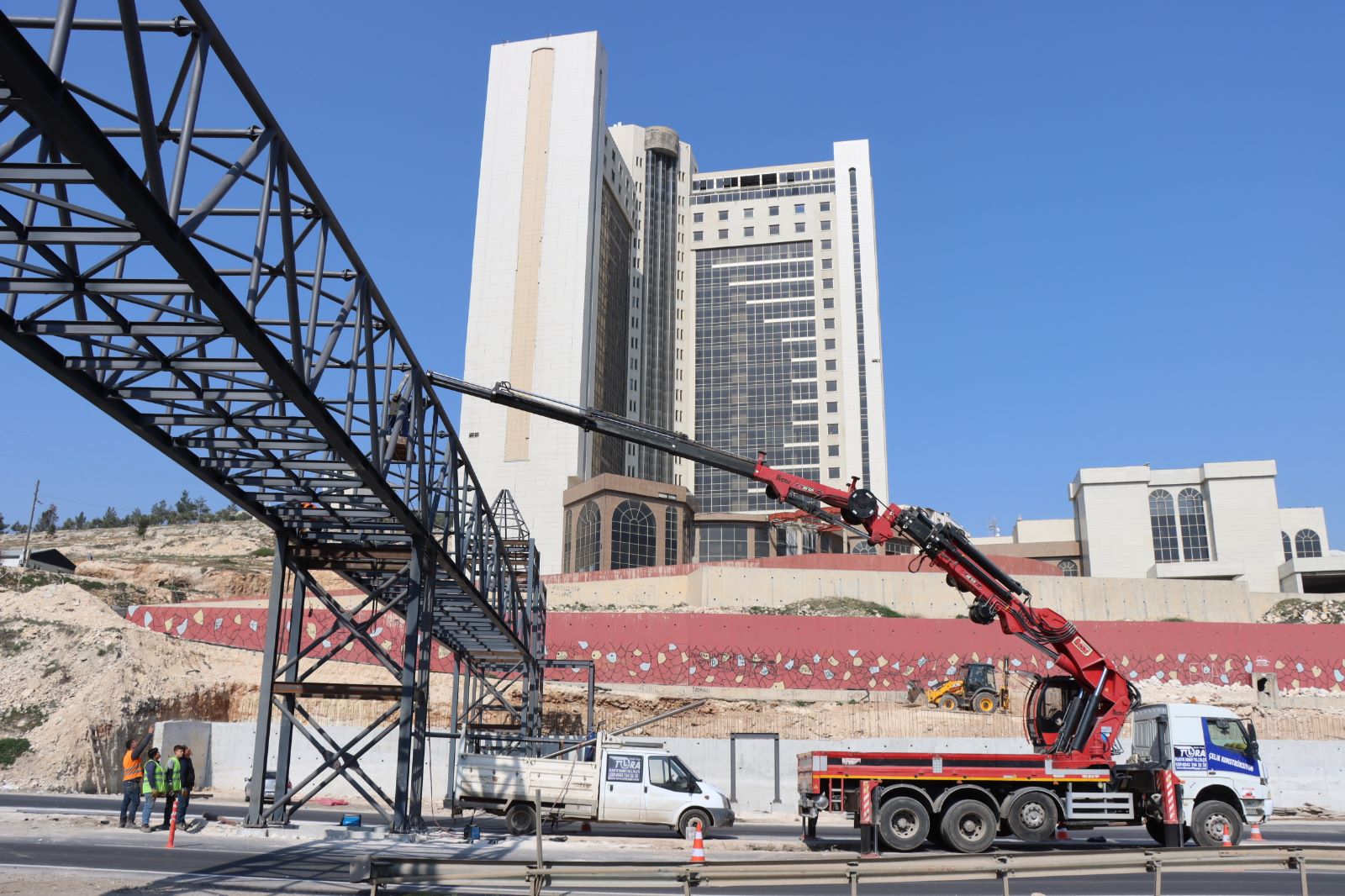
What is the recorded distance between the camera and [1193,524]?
3327 inches

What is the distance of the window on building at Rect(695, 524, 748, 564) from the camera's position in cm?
8800

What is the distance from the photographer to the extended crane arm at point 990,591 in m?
21.3

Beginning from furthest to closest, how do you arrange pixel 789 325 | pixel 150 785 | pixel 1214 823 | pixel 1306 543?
pixel 789 325, pixel 1306 543, pixel 1214 823, pixel 150 785

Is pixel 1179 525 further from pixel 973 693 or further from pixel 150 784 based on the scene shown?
pixel 150 784

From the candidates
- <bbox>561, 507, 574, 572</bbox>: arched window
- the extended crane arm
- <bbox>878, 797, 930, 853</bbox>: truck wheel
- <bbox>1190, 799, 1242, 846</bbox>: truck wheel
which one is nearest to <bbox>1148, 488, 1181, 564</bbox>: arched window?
<bbox>561, 507, 574, 572</bbox>: arched window

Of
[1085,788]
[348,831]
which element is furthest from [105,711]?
[1085,788]

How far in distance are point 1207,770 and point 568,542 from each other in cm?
6872

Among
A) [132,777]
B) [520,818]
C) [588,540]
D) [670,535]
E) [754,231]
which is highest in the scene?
[754,231]

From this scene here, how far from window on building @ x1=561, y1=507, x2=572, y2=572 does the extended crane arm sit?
60.9 m

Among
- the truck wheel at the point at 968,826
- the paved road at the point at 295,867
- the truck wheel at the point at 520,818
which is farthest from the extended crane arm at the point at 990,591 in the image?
the truck wheel at the point at 520,818

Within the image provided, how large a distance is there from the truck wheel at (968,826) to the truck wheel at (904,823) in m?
0.39

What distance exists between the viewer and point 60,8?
288 inches

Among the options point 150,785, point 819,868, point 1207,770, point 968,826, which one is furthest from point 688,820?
point 819,868

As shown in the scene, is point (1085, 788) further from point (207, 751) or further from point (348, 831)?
point (207, 751)
